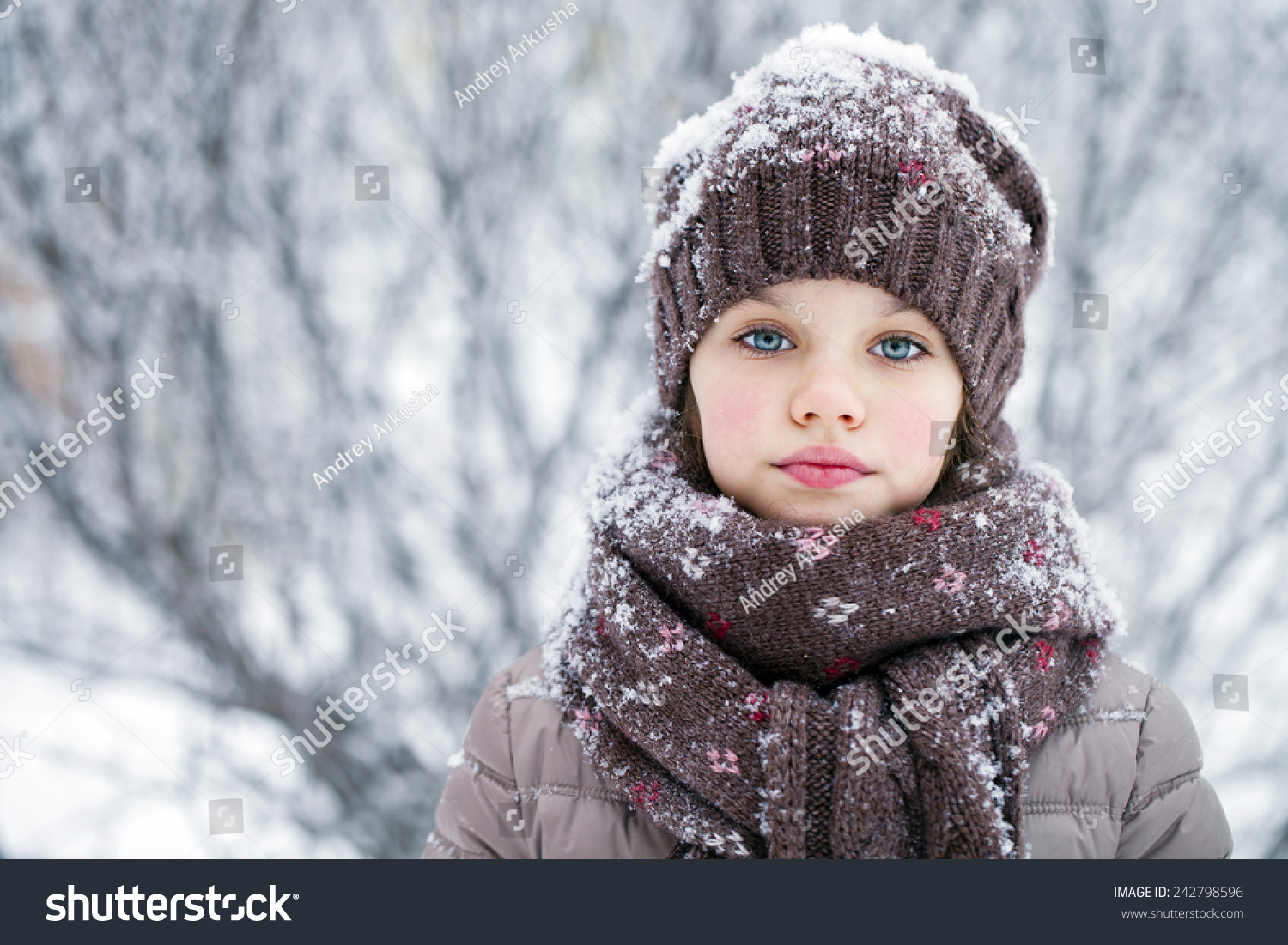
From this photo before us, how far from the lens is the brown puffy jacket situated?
2.84 ft

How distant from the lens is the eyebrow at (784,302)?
2.89 feet

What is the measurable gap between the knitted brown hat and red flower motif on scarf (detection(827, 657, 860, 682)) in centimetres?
35

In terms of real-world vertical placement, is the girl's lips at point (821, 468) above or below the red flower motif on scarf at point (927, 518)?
above

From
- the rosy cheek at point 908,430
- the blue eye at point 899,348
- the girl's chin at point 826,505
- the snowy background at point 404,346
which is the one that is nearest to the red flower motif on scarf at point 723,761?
the girl's chin at point 826,505

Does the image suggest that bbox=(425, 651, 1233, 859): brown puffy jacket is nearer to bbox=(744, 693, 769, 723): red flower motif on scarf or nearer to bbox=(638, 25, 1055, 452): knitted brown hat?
bbox=(744, 693, 769, 723): red flower motif on scarf

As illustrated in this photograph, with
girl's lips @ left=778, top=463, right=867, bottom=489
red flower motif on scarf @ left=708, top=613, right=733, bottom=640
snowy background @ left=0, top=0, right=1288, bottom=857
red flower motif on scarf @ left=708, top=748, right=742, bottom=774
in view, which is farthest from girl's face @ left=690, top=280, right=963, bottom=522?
snowy background @ left=0, top=0, right=1288, bottom=857

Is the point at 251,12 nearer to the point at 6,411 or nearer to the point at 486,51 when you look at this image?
the point at 486,51

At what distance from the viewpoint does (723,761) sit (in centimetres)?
82

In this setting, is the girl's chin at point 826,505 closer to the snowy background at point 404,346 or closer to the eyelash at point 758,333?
the eyelash at point 758,333

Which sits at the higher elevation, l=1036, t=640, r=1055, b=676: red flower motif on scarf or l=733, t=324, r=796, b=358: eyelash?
l=733, t=324, r=796, b=358: eyelash

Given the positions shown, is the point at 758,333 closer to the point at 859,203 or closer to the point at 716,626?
the point at 859,203

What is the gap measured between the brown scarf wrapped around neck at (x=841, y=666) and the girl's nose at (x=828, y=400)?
0.38 ft

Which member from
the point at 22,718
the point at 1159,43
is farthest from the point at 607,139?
the point at 22,718

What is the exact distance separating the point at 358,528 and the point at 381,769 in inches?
22.3
